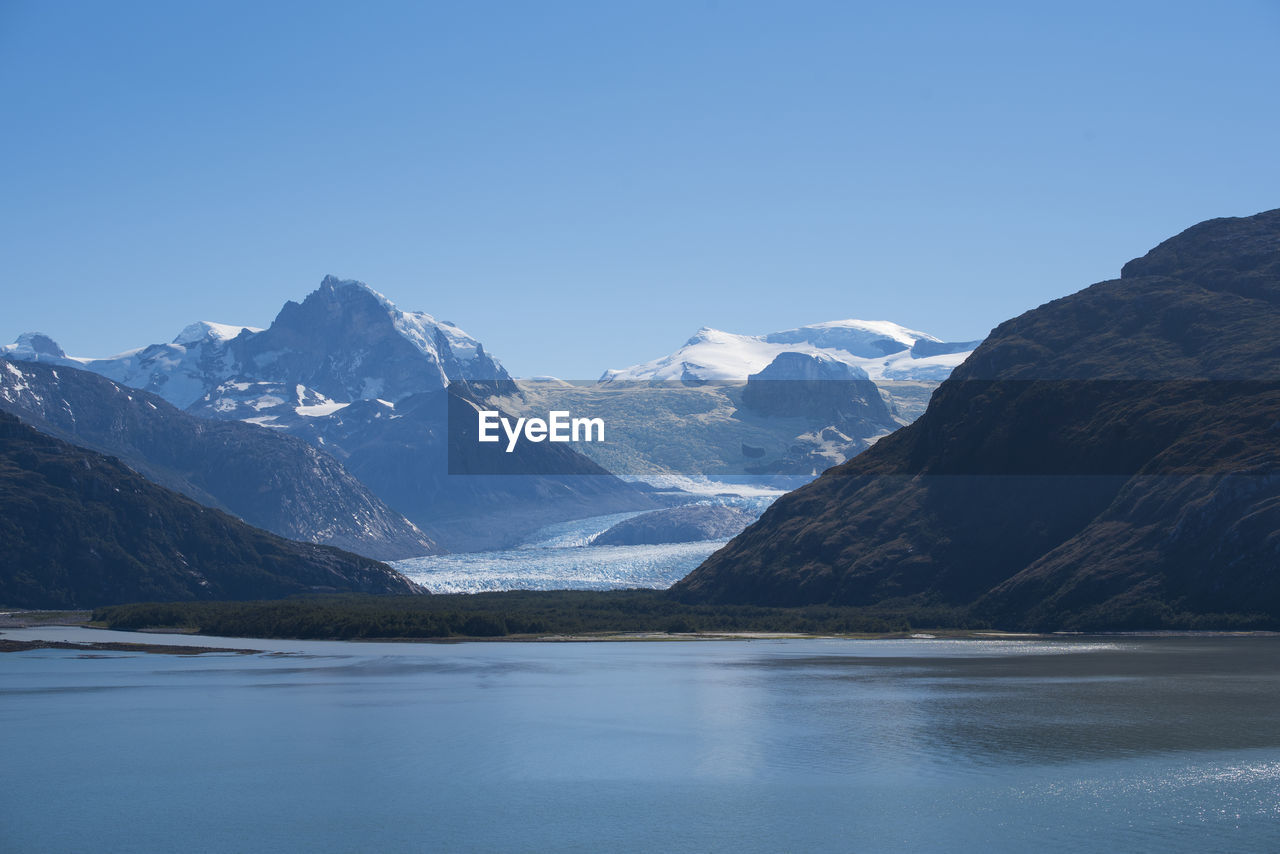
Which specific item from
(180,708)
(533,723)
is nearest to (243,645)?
(180,708)

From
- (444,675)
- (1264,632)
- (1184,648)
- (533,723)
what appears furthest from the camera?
(1264,632)

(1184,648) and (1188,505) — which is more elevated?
(1188,505)

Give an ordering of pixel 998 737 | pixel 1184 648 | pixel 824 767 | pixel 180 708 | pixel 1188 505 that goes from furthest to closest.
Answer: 1. pixel 1188 505
2. pixel 1184 648
3. pixel 180 708
4. pixel 998 737
5. pixel 824 767

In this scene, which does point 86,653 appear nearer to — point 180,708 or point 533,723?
point 180,708

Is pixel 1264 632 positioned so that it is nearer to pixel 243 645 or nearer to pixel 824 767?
pixel 824 767

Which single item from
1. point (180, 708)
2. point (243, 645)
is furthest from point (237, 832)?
point (243, 645)

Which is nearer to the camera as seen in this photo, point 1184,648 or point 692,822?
point 692,822
